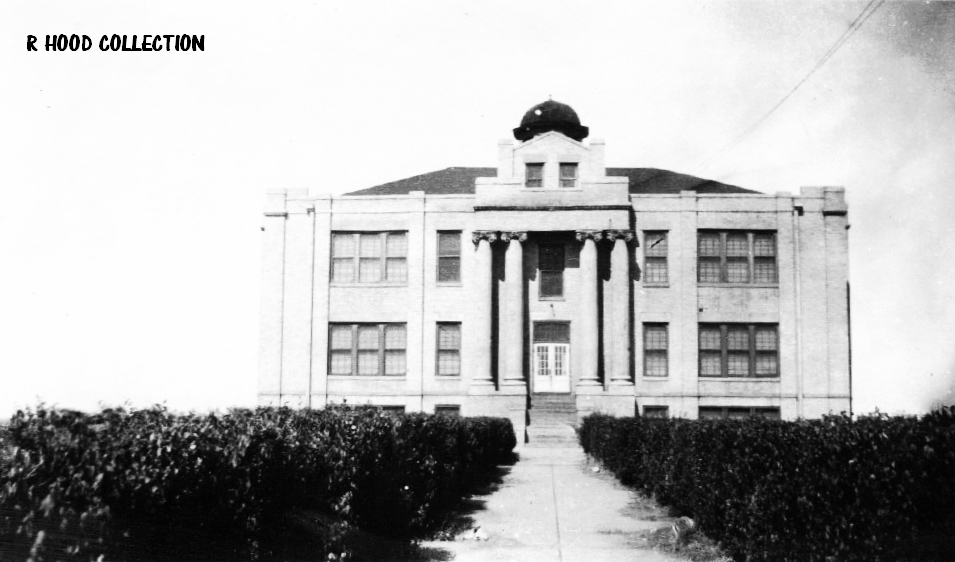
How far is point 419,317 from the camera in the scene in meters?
39.9

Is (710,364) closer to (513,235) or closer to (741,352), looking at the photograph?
(741,352)

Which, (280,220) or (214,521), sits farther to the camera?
(280,220)

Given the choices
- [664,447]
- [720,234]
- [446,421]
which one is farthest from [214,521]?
[720,234]

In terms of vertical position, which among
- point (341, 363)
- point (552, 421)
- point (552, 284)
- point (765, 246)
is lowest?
point (552, 421)

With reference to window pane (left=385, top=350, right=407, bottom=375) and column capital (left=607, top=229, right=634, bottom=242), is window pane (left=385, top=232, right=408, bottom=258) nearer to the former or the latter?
window pane (left=385, top=350, right=407, bottom=375)

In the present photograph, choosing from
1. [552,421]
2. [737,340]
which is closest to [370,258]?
[552,421]

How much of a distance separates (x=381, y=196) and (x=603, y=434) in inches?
798

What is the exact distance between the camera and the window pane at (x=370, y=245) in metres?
40.5

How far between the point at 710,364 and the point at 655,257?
5.54 metres

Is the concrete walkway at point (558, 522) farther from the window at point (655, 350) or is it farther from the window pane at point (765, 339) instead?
the window pane at point (765, 339)

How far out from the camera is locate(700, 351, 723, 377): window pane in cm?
3941

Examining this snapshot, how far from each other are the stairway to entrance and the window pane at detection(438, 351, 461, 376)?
3808mm

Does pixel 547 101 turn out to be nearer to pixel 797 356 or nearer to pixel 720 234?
pixel 720 234

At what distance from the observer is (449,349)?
4000 centimetres
